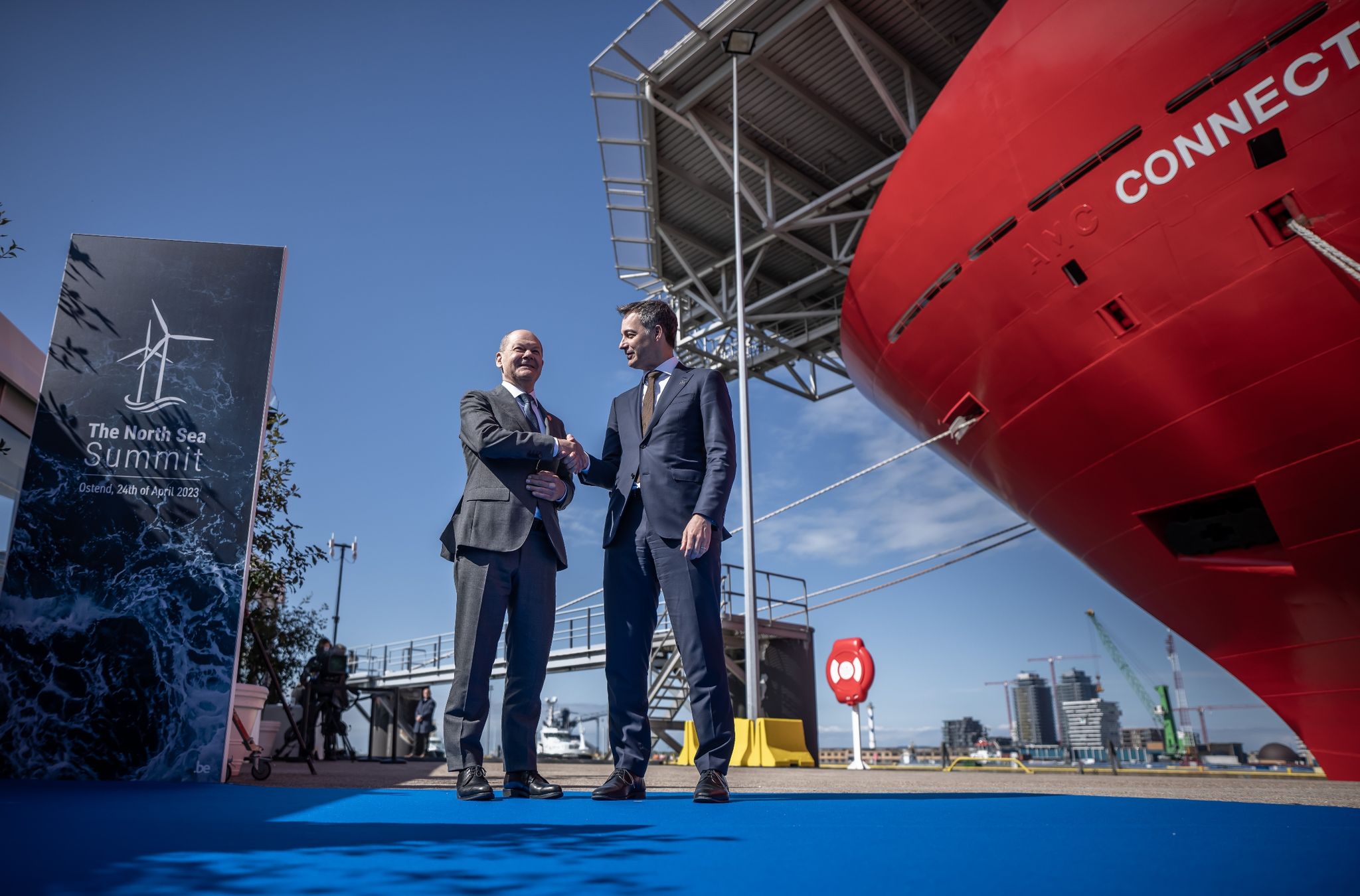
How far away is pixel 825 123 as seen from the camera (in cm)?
1244

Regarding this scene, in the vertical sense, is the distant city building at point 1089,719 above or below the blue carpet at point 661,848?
below

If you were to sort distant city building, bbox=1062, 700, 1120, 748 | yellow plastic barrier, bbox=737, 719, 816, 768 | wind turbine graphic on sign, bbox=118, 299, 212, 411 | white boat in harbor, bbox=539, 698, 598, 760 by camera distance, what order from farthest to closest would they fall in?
distant city building, bbox=1062, 700, 1120, 748 < white boat in harbor, bbox=539, 698, 598, 760 < yellow plastic barrier, bbox=737, 719, 816, 768 < wind turbine graphic on sign, bbox=118, 299, 212, 411

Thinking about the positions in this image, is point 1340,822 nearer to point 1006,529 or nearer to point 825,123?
point 1006,529

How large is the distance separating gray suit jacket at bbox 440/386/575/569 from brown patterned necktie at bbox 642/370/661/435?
37 centimetres

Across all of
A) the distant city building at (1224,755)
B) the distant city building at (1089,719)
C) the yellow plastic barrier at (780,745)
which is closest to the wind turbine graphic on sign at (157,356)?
the yellow plastic barrier at (780,745)

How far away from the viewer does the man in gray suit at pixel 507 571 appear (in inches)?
110

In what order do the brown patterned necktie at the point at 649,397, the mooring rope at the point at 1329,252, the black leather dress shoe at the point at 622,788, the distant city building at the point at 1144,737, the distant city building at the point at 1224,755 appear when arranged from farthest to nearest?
the distant city building at the point at 1144,737, the distant city building at the point at 1224,755, the mooring rope at the point at 1329,252, the brown patterned necktie at the point at 649,397, the black leather dress shoe at the point at 622,788

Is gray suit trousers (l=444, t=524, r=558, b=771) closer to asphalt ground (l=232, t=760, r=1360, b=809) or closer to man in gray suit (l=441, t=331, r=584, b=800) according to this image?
man in gray suit (l=441, t=331, r=584, b=800)

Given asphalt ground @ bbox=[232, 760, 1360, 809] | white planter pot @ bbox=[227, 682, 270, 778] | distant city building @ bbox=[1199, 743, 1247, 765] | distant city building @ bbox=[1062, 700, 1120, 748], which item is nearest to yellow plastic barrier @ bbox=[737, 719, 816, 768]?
asphalt ground @ bbox=[232, 760, 1360, 809]

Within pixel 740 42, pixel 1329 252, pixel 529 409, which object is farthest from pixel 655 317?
pixel 740 42

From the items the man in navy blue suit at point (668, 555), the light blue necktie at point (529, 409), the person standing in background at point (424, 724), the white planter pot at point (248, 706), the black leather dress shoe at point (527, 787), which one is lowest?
the person standing in background at point (424, 724)

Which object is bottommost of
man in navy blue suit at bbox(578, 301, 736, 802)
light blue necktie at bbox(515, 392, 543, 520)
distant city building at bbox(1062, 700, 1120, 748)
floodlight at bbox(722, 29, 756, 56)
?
distant city building at bbox(1062, 700, 1120, 748)

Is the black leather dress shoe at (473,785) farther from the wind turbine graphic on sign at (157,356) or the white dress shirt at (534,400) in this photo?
the wind turbine graphic on sign at (157,356)

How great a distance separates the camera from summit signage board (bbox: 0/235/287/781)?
3.37 metres
